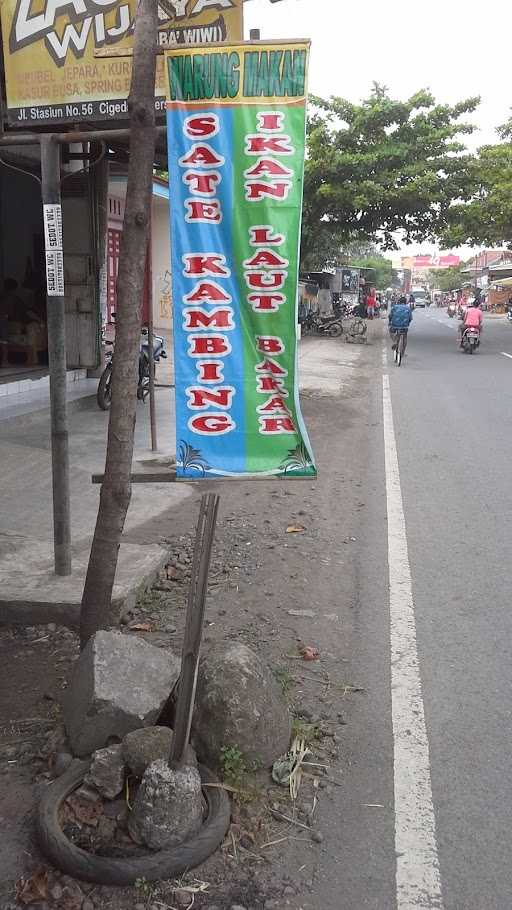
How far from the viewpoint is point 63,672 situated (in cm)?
380

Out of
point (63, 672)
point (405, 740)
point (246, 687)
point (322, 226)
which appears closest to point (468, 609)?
point (405, 740)

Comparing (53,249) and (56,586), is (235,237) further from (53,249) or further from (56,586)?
(56,586)

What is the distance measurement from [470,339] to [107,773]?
76.5 ft

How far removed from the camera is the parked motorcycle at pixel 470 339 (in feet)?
80.1

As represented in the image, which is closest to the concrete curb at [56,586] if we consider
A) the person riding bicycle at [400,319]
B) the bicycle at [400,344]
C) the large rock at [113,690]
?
the large rock at [113,690]

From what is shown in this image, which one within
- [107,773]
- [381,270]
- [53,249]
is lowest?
[107,773]

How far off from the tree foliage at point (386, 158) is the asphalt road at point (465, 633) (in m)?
15.8

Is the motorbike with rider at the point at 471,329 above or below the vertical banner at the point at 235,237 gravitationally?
below

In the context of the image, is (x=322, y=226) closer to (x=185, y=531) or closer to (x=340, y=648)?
(x=185, y=531)

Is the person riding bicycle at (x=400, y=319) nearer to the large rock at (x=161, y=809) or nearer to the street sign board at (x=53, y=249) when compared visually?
the street sign board at (x=53, y=249)

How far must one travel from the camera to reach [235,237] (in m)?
3.37

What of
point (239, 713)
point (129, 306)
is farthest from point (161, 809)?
point (129, 306)

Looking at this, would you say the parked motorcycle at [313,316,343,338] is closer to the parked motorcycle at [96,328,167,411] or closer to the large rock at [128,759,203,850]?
the parked motorcycle at [96,328,167,411]

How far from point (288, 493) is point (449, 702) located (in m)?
3.77
